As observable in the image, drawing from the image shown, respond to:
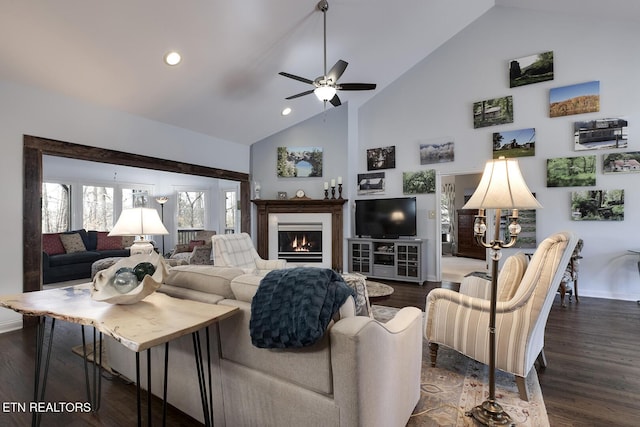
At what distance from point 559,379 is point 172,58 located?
4848mm

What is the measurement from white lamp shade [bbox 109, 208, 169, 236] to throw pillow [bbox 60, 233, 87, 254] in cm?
442

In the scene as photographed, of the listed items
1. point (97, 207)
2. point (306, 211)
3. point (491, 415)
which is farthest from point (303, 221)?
point (97, 207)

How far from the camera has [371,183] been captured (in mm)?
6012

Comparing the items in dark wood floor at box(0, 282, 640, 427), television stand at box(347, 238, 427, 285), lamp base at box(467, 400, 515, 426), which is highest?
television stand at box(347, 238, 427, 285)

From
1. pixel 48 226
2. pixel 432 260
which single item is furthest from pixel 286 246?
pixel 48 226

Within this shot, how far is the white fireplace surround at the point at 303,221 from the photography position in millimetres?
5961

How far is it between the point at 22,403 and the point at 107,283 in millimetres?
1167

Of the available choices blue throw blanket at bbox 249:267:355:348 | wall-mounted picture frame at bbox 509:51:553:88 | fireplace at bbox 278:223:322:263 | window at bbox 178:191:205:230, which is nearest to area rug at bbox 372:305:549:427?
blue throw blanket at bbox 249:267:355:348

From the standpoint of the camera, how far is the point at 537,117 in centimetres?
457

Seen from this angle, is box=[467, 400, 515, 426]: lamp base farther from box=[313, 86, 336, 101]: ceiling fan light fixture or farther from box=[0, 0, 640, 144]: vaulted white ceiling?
box=[0, 0, 640, 144]: vaulted white ceiling

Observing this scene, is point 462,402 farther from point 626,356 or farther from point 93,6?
point 93,6

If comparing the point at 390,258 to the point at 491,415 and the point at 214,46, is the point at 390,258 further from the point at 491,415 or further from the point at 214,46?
the point at 214,46

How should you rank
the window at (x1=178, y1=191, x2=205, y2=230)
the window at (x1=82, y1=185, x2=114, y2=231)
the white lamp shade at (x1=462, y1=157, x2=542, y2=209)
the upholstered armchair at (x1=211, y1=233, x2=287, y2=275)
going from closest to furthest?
the white lamp shade at (x1=462, y1=157, x2=542, y2=209) → the upholstered armchair at (x1=211, y1=233, x2=287, y2=275) → the window at (x1=82, y1=185, x2=114, y2=231) → the window at (x1=178, y1=191, x2=205, y2=230)

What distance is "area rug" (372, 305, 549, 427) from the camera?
67.9 inches
